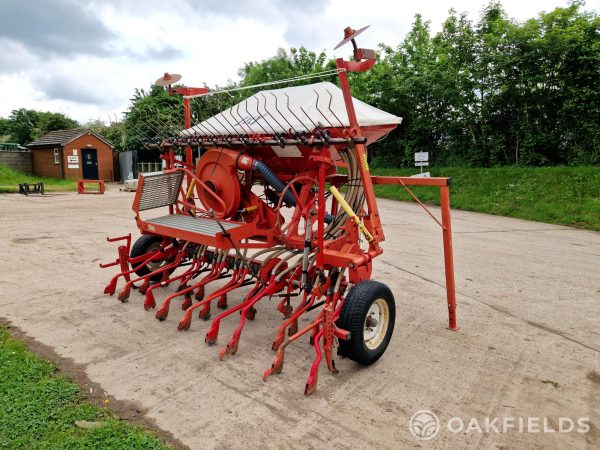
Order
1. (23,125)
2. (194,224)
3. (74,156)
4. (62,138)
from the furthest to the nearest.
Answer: (23,125) < (62,138) < (74,156) < (194,224)

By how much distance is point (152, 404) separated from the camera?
309 centimetres

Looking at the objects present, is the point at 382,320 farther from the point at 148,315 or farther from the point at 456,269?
the point at 456,269

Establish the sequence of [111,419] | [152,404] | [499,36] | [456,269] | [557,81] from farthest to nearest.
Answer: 1. [499,36]
2. [557,81]
3. [456,269]
4. [152,404]
5. [111,419]

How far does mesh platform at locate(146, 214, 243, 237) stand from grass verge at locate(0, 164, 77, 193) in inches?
694

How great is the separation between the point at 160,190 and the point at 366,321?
113 inches

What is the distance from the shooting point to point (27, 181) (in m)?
22.6

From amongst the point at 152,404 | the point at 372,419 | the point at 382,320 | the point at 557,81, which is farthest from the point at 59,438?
the point at 557,81

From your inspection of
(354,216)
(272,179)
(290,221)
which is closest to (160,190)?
(272,179)

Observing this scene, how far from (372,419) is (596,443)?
1.37m

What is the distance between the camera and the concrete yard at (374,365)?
2.87 metres

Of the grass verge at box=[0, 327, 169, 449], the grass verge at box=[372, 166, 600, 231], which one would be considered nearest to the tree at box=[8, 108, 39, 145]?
the grass verge at box=[372, 166, 600, 231]

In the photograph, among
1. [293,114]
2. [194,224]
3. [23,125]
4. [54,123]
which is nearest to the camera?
[293,114]

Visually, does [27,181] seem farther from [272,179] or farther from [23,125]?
[23,125]

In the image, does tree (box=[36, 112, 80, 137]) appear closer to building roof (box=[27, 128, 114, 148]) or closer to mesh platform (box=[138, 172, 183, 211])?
building roof (box=[27, 128, 114, 148])
